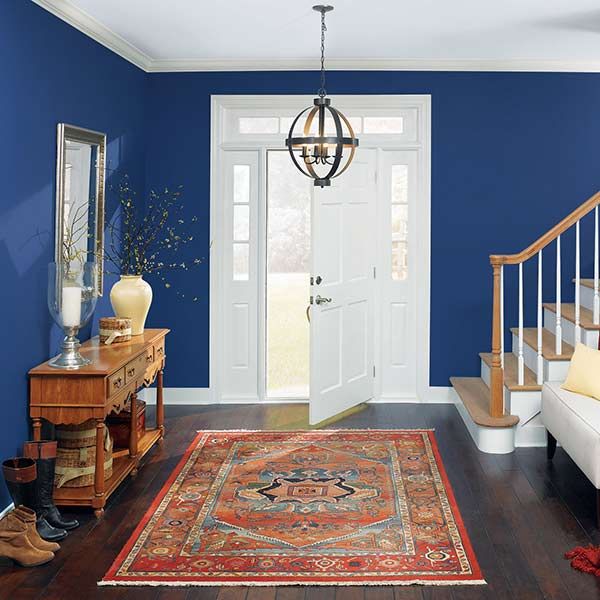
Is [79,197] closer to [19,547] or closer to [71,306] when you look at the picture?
[71,306]

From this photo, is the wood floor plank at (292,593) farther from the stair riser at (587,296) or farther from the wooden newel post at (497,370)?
the stair riser at (587,296)

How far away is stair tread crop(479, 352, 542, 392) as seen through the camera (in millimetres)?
5496

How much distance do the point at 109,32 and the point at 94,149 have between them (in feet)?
2.60

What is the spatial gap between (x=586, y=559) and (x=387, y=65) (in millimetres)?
4122

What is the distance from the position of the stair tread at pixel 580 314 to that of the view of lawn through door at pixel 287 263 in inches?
162

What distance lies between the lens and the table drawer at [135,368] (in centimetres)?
463

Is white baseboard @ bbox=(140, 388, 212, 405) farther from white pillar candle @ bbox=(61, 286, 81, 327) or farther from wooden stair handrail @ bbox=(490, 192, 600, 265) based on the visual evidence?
wooden stair handrail @ bbox=(490, 192, 600, 265)

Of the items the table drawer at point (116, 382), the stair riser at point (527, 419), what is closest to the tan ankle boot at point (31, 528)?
the table drawer at point (116, 382)

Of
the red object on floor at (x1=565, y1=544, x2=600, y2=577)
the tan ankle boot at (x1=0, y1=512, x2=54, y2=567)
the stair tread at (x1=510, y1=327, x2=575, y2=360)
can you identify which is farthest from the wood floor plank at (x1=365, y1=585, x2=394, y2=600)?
the stair tread at (x1=510, y1=327, x2=575, y2=360)

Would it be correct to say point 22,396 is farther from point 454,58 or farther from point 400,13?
point 454,58

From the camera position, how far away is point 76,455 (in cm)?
440

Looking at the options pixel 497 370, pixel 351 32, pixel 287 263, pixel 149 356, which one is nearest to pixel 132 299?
pixel 149 356

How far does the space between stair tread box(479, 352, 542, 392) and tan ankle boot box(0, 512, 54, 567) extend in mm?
3135

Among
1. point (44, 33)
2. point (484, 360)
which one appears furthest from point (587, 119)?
point (44, 33)
